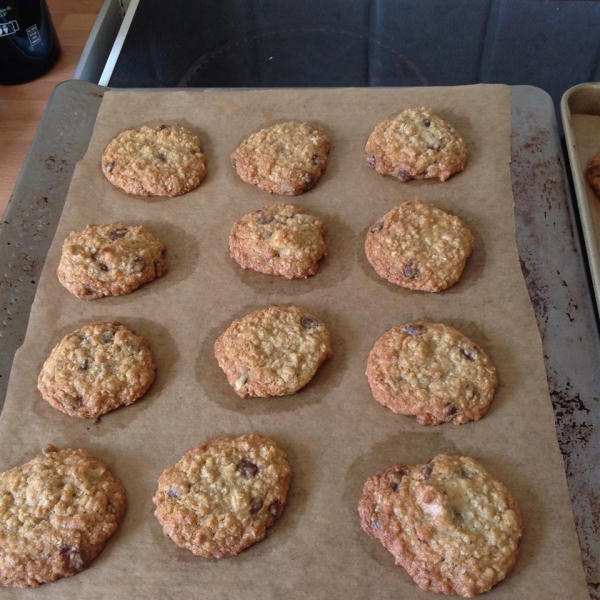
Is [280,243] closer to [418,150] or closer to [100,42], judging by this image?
[418,150]

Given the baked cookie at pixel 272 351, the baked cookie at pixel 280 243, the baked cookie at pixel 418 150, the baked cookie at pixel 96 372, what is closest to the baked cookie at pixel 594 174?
the baked cookie at pixel 418 150

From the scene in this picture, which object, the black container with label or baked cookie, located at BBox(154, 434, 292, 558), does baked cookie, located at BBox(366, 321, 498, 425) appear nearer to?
baked cookie, located at BBox(154, 434, 292, 558)

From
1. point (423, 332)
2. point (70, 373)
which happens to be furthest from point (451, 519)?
point (70, 373)

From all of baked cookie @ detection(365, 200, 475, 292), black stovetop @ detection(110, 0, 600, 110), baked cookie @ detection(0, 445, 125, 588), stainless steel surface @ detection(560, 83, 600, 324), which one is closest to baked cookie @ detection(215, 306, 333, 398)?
baked cookie @ detection(365, 200, 475, 292)

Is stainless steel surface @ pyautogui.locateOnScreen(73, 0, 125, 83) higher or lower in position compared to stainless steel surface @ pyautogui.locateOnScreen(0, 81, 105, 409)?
higher

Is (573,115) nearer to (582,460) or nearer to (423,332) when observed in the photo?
(423,332)

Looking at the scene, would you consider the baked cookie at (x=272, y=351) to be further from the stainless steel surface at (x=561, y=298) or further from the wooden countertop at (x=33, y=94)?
the wooden countertop at (x=33, y=94)
